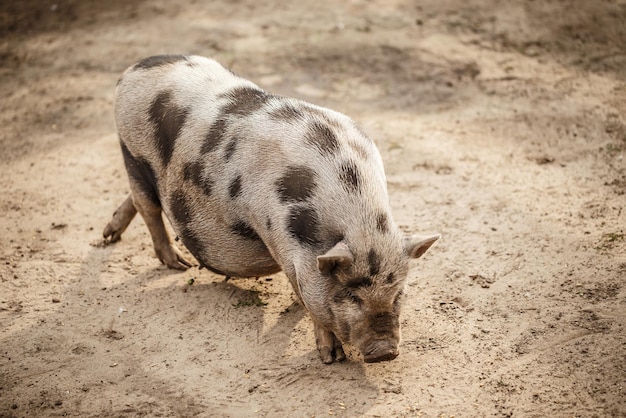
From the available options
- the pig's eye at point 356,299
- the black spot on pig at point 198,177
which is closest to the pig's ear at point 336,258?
the pig's eye at point 356,299

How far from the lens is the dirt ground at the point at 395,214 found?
468 cm

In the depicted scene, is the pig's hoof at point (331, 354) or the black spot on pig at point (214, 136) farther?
the black spot on pig at point (214, 136)

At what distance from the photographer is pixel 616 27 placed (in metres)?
9.65

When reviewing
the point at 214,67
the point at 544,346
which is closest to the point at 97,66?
the point at 214,67

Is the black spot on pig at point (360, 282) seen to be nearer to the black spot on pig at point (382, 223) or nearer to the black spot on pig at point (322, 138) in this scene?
the black spot on pig at point (382, 223)

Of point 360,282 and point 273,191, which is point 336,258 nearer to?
point 360,282

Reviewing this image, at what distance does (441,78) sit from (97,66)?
4.89 m

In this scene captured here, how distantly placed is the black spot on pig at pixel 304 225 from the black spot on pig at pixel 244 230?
1.69 ft

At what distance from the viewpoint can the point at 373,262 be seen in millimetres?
4320

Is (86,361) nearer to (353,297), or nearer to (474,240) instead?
(353,297)

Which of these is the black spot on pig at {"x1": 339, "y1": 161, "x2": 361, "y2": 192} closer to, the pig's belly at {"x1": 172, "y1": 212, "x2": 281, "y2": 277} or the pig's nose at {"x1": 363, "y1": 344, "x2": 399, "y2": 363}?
the pig's belly at {"x1": 172, "y1": 212, "x2": 281, "y2": 277}

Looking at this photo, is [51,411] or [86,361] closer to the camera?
[51,411]

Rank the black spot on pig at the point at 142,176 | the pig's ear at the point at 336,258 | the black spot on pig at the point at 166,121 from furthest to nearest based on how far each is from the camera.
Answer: the black spot on pig at the point at 142,176
the black spot on pig at the point at 166,121
the pig's ear at the point at 336,258

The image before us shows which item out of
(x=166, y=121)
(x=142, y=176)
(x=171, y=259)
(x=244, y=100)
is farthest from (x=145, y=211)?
(x=244, y=100)
